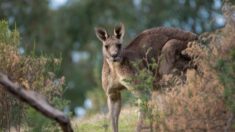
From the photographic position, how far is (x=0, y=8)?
4428 cm

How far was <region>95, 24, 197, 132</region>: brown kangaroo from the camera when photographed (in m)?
14.1

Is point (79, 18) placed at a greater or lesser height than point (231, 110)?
greater

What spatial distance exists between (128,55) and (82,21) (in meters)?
28.4

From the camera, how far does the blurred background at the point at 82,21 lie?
3931cm

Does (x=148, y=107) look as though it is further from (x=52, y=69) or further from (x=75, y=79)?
(x=75, y=79)

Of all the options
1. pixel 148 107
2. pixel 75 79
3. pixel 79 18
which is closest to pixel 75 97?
pixel 75 79

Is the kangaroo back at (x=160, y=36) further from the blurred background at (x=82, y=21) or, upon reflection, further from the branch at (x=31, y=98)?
the blurred background at (x=82, y=21)

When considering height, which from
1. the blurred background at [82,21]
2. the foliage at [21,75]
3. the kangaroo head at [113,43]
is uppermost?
the blurred background at [82,21]

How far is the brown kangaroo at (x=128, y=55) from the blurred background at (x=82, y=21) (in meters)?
22.7

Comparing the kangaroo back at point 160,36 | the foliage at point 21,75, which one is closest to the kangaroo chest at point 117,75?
the kangaroo back at point 160,36

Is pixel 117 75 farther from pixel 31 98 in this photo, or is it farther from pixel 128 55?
pixel 31 98

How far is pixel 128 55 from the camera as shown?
14.6m

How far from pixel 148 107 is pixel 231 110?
126 cm

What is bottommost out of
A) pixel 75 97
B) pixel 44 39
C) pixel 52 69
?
pixel 52 69
